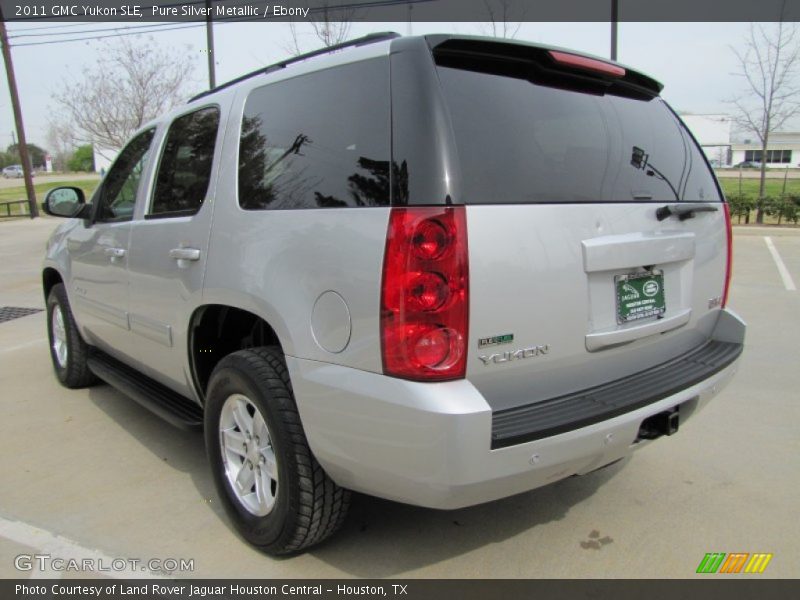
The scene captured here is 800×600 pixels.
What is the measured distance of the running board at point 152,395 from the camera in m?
3.18

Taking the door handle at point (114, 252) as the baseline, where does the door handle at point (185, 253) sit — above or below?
above

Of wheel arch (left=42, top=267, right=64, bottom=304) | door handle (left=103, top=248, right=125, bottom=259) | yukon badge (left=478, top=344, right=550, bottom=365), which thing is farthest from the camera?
wheel arch (left=42, top=267, right=64, bottom=304)

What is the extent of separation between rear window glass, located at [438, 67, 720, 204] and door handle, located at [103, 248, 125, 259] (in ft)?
7.72

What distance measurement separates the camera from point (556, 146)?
2.36 metres

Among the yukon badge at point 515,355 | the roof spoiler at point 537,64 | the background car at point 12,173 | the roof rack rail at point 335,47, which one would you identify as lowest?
the yukon badge at point 515,355

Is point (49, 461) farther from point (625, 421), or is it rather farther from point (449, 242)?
point (625, 421)

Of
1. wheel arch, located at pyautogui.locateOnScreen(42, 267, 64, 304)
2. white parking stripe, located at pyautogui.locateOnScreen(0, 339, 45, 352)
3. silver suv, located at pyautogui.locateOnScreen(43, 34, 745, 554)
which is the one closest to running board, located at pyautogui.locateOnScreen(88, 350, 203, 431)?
silver suv, located at pyautogui.locateOnScreen(43, 34, 745, 554)

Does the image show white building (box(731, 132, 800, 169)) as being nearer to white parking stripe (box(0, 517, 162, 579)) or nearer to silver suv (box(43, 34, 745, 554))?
silver suv (box(43, 34, 745, 554))

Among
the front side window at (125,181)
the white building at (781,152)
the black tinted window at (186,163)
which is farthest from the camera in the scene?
the white building at (781,152)

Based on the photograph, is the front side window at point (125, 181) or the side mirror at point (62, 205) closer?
the front side window at point (125, 181)

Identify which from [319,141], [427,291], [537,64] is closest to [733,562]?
[427,291]

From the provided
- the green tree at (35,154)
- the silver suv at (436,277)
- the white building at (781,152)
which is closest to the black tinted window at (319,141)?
the silver suv at (436,277)

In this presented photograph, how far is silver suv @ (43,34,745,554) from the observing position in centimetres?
199
